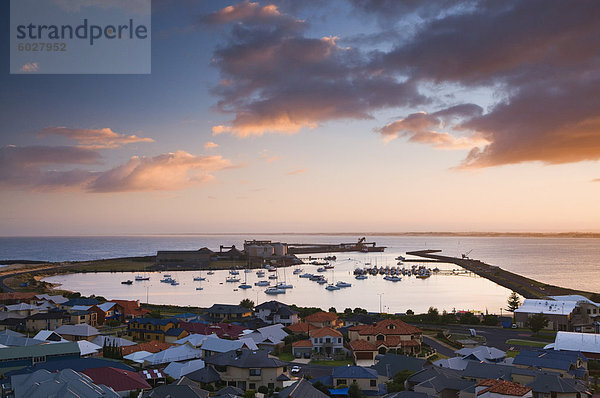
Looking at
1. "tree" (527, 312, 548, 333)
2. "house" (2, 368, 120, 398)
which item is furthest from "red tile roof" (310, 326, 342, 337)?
"house" (2, 368, 120, 398)

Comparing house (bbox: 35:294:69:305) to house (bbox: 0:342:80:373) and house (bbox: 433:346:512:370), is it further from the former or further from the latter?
house (bbox: 433:346:512:370)

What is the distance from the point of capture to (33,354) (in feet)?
74.3

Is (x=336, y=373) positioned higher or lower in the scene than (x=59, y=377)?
lower

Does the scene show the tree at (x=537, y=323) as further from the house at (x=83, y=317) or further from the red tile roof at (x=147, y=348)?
the house at (x=83, y=317)

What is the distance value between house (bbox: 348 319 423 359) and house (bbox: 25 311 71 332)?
1900cm

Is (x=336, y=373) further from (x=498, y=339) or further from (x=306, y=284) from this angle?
(x=306, y=284)

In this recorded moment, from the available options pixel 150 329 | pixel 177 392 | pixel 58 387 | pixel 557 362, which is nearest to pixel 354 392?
pixel 177 392

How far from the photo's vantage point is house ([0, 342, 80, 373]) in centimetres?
2216

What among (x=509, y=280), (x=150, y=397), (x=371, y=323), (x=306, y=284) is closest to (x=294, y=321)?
(x=371, y=323)

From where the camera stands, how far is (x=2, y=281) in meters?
65.4

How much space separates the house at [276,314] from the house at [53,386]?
797 inches

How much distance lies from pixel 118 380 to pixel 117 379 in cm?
6

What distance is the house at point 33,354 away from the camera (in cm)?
2216

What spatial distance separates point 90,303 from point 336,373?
26.7 m
